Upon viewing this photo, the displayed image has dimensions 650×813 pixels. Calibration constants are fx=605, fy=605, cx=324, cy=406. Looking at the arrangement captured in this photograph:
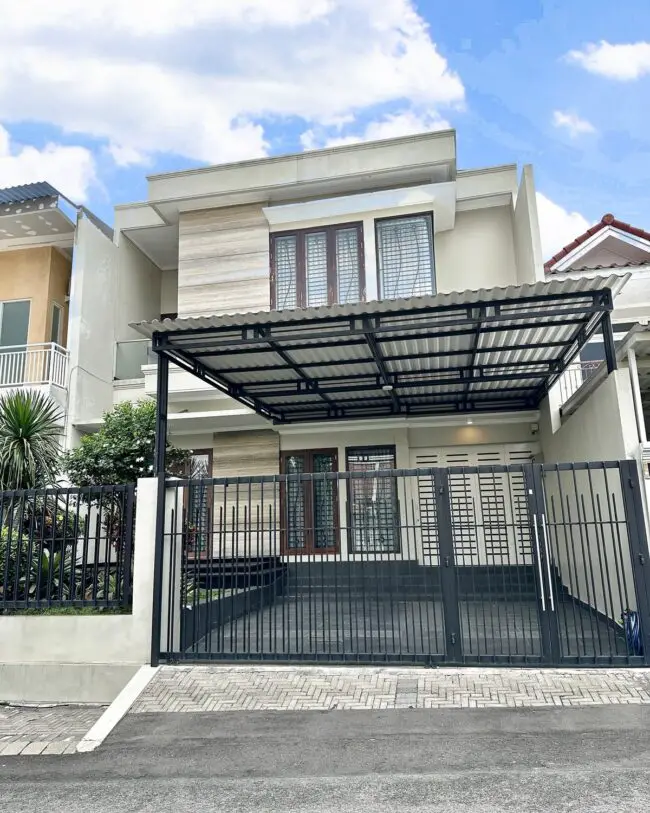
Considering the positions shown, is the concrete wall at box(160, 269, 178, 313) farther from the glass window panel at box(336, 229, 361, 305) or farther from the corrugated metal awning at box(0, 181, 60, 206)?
the glass window panel at box(336, 229, 361, 305)

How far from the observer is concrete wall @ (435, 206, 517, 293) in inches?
515

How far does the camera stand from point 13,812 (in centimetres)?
393

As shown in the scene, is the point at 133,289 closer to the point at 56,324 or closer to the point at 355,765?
the point at 56,324

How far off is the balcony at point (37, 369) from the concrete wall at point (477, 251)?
820cm

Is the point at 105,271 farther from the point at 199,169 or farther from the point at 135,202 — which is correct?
the point at 199,169

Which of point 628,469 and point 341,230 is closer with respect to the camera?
point 628,469

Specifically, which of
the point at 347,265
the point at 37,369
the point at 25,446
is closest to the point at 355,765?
the point at 25,446

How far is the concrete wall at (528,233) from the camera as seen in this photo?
11.5 metres

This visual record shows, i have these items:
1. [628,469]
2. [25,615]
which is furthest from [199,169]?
[628,469]

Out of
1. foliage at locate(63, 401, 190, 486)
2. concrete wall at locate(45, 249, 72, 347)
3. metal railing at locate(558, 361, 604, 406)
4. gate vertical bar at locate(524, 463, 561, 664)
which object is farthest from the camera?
concrete wall at locate(45, 249, 72, 347)

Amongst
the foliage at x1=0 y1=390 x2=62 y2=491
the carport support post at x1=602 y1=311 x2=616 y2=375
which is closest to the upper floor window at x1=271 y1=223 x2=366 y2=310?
the foliage at x1=0 y1=390 x2=62 y2=491

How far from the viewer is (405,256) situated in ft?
40.0

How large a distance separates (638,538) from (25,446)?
799cm

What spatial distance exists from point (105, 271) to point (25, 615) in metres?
9.14
